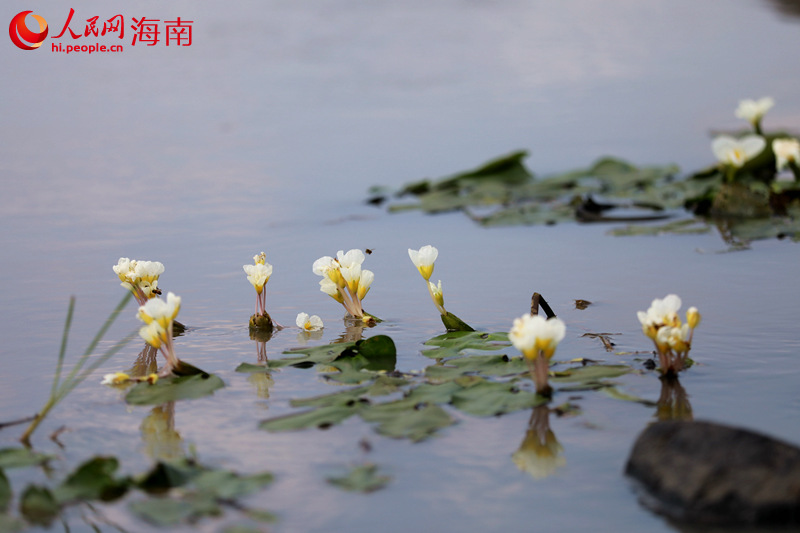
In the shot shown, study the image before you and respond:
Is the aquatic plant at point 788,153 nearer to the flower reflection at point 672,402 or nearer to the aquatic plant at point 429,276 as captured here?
the aquatic plant at point 429,276

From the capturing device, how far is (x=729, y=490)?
1104 mm

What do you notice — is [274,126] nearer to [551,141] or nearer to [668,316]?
[551,141]

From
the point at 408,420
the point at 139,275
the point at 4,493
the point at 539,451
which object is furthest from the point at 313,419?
the point at 139,275

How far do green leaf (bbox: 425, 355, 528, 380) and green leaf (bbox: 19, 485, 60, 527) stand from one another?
703 mm

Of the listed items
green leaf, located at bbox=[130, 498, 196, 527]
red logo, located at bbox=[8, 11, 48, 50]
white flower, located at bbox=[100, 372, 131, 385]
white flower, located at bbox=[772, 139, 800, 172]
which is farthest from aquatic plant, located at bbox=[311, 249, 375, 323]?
red logo, located at bbox=[8, 11, 48, 50]

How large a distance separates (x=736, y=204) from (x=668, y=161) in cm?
144

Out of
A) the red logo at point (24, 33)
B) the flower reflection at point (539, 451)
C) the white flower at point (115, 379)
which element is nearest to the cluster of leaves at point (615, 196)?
the flower reflection at point (539, 451)

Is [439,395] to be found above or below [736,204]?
below

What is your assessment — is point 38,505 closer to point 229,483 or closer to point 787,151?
point 229,483

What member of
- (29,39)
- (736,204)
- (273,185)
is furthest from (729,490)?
(29,39)

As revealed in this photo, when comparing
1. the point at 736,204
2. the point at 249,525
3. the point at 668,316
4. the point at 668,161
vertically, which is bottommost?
the point at 249,525

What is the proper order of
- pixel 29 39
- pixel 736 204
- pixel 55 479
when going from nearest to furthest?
pixel 55 479, pixel 736 204, pixel 29 39

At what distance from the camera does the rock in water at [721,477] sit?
1087 millimetres

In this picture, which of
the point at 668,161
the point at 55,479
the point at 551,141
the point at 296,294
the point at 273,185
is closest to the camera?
the point at 55,479
